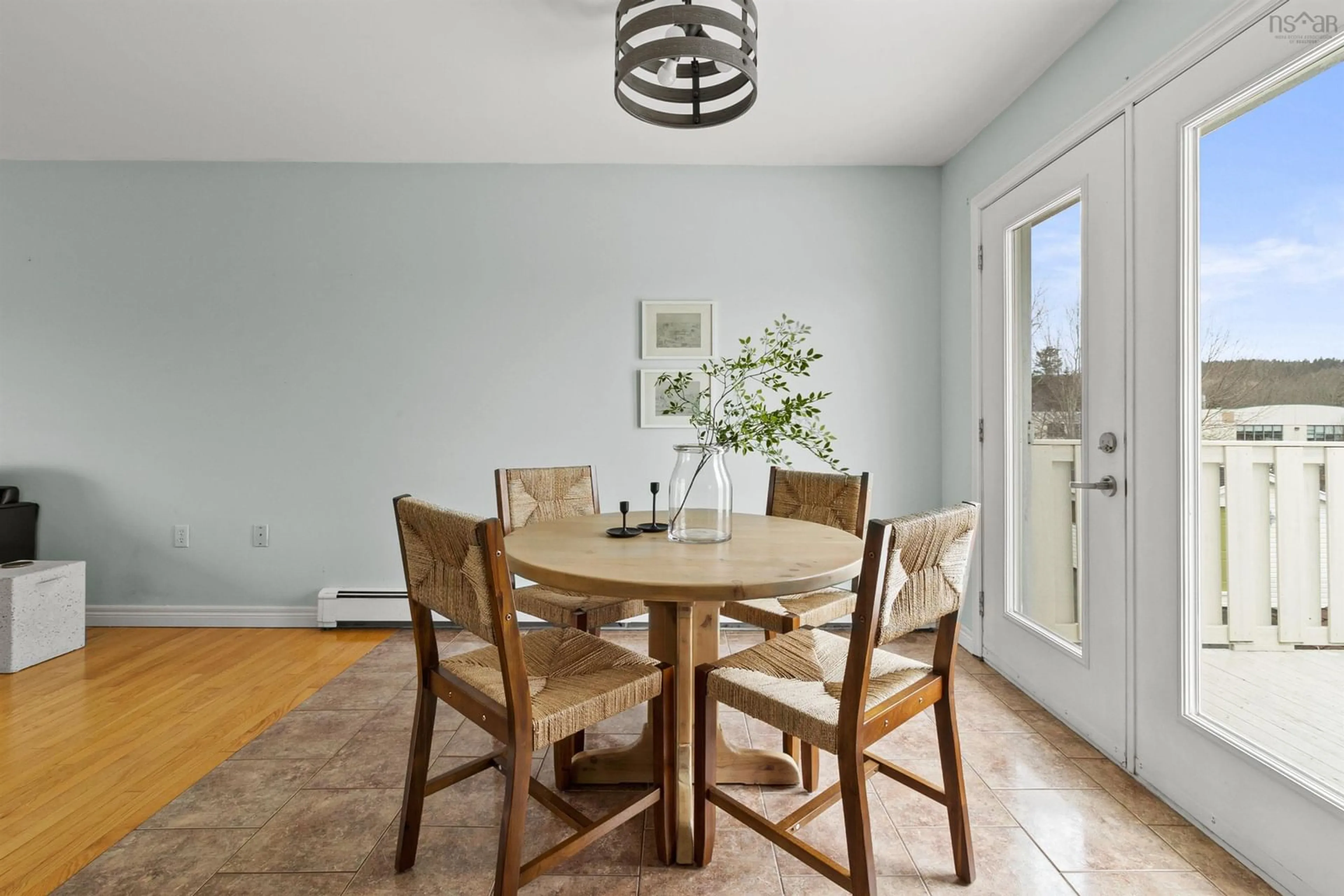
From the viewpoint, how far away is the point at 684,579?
1.37 meters

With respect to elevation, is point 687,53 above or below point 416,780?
above

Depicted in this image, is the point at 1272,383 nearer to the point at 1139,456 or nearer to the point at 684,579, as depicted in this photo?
the point at 1139,456

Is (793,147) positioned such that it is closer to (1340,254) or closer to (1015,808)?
(1340,254)

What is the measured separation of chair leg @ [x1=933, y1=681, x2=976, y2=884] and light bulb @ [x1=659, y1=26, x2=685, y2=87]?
1.88 m

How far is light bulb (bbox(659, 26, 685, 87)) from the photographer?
200cm

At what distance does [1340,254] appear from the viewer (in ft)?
4.63

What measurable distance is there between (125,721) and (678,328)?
2804 mm

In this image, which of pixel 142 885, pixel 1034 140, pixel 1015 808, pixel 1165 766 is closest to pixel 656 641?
pixel 1015 808

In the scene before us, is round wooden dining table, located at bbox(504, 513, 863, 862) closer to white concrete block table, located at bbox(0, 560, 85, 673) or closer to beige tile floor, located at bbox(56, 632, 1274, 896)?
beige tile floor, located at bbox(56, 632, 1274, 896)

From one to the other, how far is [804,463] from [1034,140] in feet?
5.71

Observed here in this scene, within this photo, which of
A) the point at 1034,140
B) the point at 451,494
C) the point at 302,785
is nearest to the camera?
the point at 302,785

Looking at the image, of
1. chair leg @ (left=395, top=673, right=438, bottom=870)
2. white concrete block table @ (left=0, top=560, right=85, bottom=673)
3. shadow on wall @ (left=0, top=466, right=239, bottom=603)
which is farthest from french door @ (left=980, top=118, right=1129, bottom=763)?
white concrete block table @ (left=0, top=560, right=85, bottom=673)

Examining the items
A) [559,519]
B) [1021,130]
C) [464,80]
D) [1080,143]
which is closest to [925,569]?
[559,519]

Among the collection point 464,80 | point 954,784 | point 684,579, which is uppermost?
point 464,80
